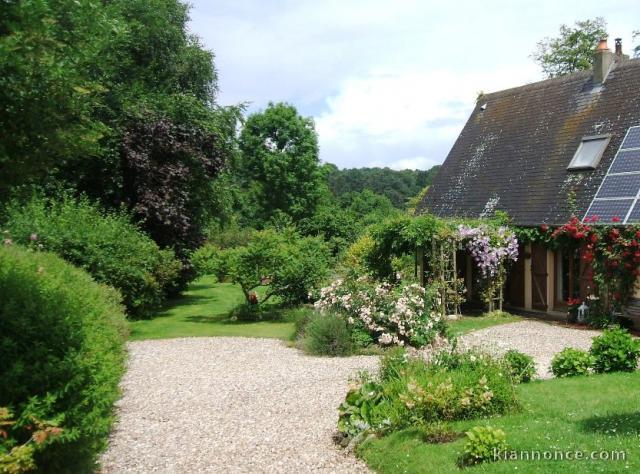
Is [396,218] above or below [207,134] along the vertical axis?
below

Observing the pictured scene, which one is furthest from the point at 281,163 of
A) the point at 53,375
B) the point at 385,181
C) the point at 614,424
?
the point at 53,375

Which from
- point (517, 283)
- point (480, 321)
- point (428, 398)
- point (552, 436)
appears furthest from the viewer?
point (517, 283)

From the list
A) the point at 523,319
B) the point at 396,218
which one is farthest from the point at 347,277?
the point at 523,319

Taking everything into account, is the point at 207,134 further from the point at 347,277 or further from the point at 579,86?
the point at 579,86

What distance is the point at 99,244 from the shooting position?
15477 millimetres

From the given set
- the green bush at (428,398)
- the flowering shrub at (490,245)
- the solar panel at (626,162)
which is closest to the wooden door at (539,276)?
the flowering shrub at (490,245)

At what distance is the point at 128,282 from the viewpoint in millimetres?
16109

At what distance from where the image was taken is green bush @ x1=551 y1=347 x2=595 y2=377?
9.05 m

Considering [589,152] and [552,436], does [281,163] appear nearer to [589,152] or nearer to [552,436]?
[589,152]

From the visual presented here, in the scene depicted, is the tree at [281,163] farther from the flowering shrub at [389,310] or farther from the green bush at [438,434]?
the green bush at [438,434]

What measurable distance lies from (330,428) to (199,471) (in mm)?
1907

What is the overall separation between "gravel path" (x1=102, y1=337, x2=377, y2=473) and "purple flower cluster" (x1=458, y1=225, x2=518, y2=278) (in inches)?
275

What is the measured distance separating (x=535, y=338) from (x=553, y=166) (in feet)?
21.7

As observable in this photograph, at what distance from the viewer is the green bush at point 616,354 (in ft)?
29.8
